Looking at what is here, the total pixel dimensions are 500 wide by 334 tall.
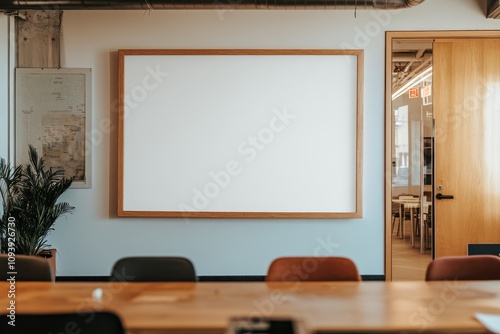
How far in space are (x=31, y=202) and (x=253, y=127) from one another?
81.2 inches

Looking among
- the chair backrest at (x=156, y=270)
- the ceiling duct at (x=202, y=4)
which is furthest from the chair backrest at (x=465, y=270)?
the ceiling duct at (x=202, y=4)

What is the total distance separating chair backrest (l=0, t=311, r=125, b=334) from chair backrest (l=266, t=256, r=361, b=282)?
1.00m

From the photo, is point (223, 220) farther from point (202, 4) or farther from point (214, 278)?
point (202, 4)

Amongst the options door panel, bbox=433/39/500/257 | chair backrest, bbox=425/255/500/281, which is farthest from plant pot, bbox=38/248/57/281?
door panel, bbox=433/39/500/257

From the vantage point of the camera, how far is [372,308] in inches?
65.3

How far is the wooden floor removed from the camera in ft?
16.1

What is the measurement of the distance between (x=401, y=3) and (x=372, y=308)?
2.71 meters

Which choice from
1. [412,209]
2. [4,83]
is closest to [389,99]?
[412,209]

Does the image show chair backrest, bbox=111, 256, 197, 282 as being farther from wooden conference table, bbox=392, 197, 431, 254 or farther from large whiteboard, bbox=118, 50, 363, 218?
wooden conference table, bbox=392, 197, 431, 254

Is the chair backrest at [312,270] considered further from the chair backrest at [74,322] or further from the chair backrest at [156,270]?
the chair backrest at [74,322]

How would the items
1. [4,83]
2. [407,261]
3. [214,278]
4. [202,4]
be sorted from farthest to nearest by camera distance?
[407,261]
[214,278]
[4,83]
[202,4]

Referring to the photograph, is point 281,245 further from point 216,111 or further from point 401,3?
point 401,3

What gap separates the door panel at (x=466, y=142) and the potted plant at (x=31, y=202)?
12.0ft

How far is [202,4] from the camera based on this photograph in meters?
3.54
